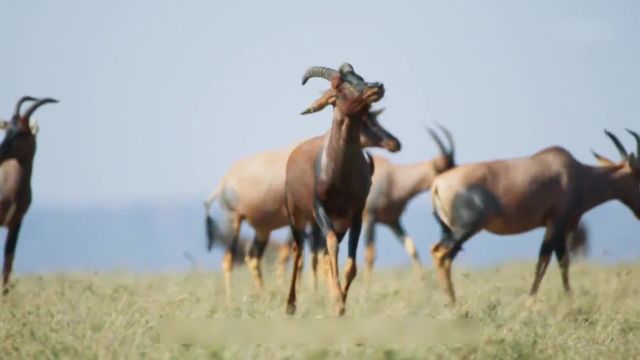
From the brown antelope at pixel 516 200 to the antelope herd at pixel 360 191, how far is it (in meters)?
0.01

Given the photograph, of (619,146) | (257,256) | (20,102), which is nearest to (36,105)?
(20,102)

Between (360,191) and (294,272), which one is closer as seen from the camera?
(360,191)

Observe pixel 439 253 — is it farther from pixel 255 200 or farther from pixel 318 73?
pixel 318 73

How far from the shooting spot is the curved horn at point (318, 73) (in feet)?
37.9

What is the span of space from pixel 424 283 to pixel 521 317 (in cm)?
615

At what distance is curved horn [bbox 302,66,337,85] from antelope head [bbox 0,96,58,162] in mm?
5326

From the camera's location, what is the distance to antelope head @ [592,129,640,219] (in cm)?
1744

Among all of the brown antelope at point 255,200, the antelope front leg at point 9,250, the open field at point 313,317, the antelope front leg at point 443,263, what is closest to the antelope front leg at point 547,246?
the open field at point 313,317

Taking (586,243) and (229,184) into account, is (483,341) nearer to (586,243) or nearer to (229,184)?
(229,184)

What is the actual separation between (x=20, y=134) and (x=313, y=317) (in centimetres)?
655

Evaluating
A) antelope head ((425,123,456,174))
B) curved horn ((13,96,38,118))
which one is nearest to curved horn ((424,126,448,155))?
antelope head ((425,123,456,174))

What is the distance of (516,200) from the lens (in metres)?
15.9

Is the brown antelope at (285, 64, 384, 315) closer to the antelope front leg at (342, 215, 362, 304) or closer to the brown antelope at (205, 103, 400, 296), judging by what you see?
the antelope front leg at (342, 215, 362, 304)

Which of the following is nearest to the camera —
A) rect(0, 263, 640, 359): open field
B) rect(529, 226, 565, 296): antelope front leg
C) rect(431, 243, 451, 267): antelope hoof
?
rect(0, 263, 640, 359): open field
